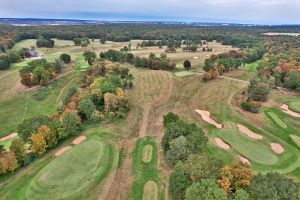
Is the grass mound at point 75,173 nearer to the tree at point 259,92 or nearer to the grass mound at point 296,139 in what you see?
the grass mound at point 296,139

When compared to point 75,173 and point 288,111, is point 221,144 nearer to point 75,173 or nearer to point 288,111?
point 288,111

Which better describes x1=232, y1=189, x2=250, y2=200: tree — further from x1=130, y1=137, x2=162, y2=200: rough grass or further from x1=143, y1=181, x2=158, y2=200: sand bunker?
x1=143, y1=181, x2=158, y2=200: sand bunker

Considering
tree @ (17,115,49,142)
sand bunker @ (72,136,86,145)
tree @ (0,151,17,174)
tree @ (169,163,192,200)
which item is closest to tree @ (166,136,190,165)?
tree @ (169,163,192,200)

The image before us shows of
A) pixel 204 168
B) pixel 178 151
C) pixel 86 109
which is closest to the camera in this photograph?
pixel 204 168

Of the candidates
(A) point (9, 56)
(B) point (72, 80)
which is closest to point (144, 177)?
(B) point (72, 80)

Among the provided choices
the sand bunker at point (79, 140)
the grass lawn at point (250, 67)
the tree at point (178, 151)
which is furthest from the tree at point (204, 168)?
the grass lawn at point (250, 67)

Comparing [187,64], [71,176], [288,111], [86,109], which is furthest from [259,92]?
[71,176]
